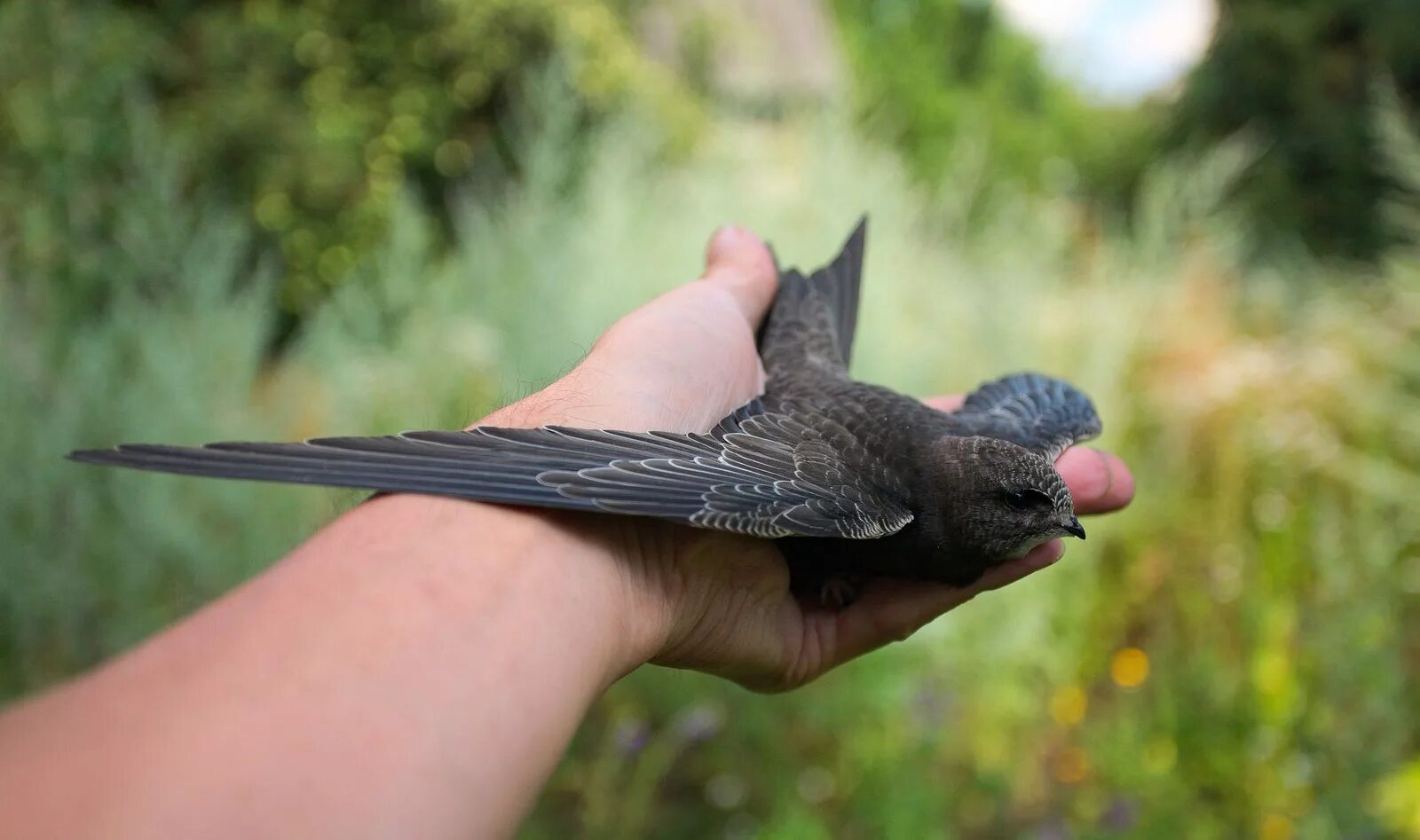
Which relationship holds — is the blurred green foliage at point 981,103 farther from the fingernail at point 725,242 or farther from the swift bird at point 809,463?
the swift bird at point 809,463

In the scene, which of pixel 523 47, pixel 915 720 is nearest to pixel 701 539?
pixel 915 720

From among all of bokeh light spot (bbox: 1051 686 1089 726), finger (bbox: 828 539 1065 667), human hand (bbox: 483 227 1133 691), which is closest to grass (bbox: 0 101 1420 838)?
bokeh light spot (bbox: 1051 686 1089 726)

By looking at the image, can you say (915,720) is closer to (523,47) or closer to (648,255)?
(648,255)

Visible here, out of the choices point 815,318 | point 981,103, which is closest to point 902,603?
point 815,318

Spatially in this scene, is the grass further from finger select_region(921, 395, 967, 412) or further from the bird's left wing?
finger select_region(921, 395, 967, 412)

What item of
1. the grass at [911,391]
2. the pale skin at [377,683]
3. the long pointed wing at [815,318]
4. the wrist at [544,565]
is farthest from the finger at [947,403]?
the wrist at [544,565]

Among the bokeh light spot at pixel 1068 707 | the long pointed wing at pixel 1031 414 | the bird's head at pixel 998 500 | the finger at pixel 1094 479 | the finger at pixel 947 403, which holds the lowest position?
the bokeh light spot at pixel 1068 707

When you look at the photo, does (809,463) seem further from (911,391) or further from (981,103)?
(981,103)
